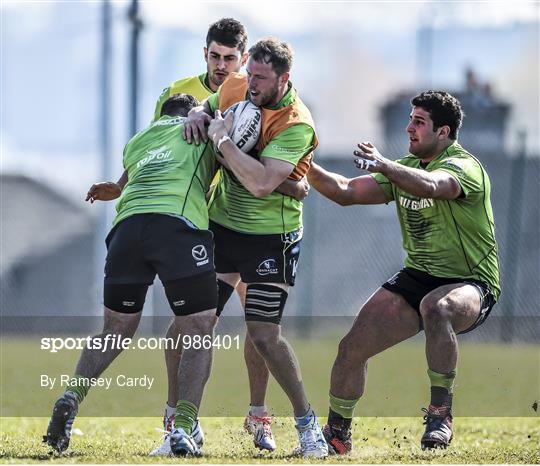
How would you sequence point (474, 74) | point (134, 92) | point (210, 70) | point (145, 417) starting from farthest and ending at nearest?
1. point (474, 74)
2. point (134, 92)
3. point (145, 417)
4. point (210, 70)

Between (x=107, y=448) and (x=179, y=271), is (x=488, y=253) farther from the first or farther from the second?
(x=107, y=448)

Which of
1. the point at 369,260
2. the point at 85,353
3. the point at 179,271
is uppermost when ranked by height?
the point at 179,271

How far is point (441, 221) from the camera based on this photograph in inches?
288

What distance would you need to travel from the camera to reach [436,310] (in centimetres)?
693

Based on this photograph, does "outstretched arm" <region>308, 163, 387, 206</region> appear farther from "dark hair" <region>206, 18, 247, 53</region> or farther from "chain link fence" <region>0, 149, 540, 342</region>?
"chain link fence" <region>0, 149, 540, 342</region>

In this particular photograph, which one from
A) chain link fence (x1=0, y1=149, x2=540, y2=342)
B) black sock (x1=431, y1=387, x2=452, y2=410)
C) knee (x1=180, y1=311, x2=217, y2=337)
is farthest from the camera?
chain link fence (x1=0, y1=149, x2=540, y2=342)

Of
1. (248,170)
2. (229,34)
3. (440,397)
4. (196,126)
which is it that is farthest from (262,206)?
(440,397)

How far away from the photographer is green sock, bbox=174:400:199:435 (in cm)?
627

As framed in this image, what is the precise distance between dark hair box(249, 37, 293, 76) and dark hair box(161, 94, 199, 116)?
0.58m

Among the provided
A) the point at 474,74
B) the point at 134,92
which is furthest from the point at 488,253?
the point at 474,74

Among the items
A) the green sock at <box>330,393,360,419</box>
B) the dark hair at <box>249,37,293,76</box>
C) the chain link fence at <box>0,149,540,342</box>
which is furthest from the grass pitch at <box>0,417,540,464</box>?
the chain link fence at <box>0,149,540,342</box>

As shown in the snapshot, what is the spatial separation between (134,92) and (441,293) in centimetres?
1003

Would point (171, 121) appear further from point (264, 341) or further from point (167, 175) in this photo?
point (264, 341)

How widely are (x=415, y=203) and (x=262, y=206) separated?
3.28ft
